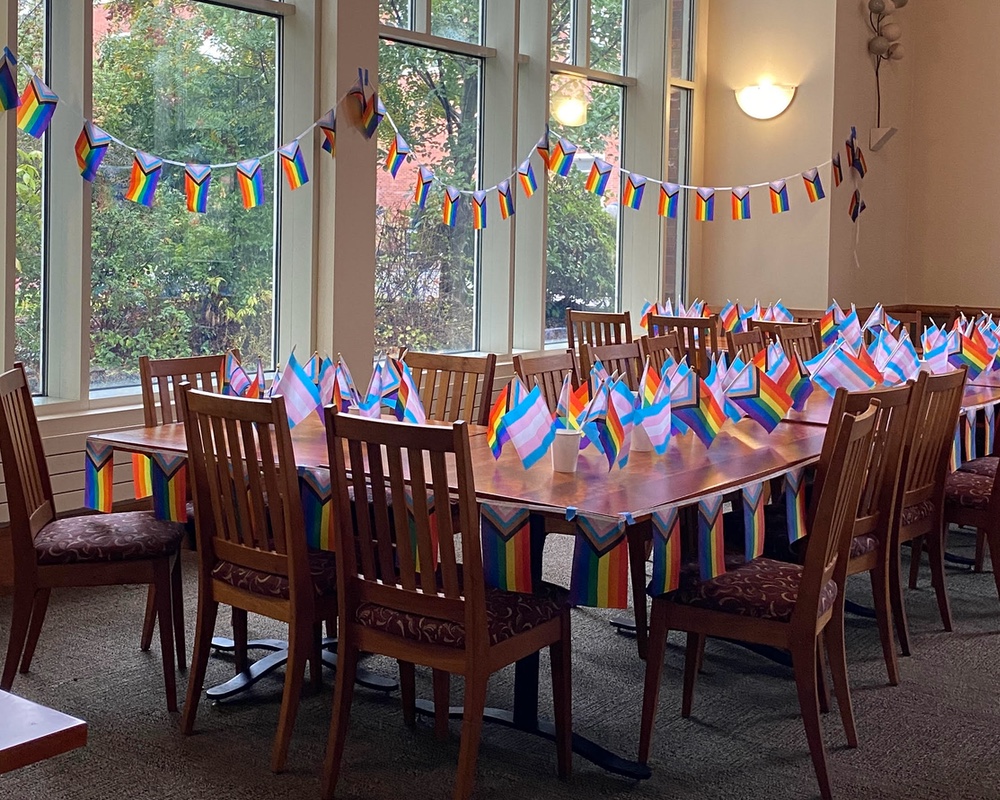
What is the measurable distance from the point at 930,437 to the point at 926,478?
0.19 metres

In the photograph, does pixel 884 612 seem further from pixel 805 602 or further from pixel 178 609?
pixel 178 609

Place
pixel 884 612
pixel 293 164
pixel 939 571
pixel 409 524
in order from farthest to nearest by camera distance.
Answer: pixel 293 164, pixel 939 571, pixel 884 612, pixel 409 524

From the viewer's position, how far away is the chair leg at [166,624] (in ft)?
11.0

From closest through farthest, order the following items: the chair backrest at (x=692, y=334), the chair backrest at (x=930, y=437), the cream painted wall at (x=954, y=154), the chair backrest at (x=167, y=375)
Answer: the chair backrest at (x=930, y=437) → the chair backrest at (x=167, y=375) → the chair backrest at (x=692, y=334) → the cream painted wall at (x=954, y=154)

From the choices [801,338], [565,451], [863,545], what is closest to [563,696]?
[565,451]

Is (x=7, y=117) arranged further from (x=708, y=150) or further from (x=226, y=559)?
(x=708, y=150)

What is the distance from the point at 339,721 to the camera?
2832mm

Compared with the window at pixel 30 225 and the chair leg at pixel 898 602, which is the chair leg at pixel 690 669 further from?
the window at pixel 30 225

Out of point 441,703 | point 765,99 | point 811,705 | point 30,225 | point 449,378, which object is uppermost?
point 765,99

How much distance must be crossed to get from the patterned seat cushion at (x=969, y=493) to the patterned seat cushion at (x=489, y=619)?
6.51 feet

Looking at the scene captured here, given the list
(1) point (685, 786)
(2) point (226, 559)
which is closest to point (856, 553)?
(1) point (685, 786)

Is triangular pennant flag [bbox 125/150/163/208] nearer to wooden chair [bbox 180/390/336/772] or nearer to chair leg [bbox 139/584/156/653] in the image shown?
chair leg [bbox 139/584/156/653]

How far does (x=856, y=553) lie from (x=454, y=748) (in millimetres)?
1234

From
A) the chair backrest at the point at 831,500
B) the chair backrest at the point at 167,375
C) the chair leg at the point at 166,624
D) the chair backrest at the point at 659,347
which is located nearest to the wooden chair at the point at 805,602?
the chair backrest at the point at 831,500
